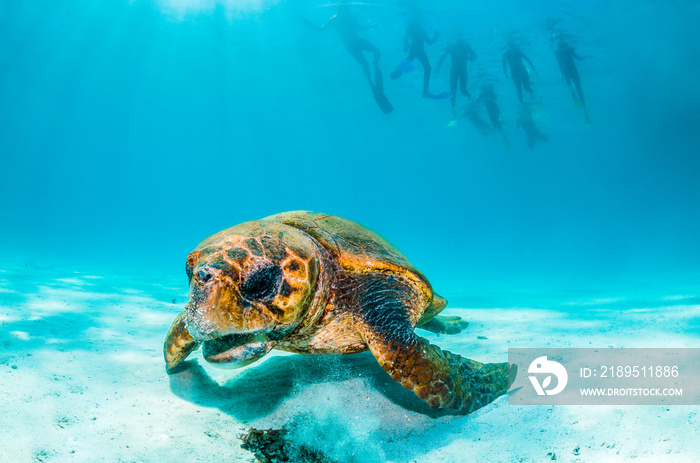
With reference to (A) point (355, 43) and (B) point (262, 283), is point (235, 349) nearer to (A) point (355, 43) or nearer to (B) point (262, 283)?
(B) point (262, 283)

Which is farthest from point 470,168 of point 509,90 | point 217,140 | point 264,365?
point 264,365

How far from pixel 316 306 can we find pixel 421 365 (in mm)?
821

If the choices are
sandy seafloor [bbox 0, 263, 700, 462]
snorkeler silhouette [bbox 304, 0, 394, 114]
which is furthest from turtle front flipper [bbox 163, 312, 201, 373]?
snorkeler silhouette [bbox 304, 0, 394, 114]

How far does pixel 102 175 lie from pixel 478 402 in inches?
5677

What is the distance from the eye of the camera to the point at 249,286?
1.89m

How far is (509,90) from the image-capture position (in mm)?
33406

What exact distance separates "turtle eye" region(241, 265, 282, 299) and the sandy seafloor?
95 centimetres

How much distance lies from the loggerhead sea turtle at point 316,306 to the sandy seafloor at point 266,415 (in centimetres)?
28

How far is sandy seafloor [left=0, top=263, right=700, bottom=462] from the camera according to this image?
1882 millimetres

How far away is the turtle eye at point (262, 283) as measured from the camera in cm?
189

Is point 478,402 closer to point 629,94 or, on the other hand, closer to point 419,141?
point 629,94

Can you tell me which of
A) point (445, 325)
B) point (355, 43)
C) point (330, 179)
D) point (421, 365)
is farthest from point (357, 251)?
point (330, 179)

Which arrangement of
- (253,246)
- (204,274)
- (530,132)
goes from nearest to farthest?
(204,274) < (253,246) < (530,132)

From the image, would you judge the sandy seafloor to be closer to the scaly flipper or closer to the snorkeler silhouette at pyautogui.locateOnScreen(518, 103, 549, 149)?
the scaly flipper
